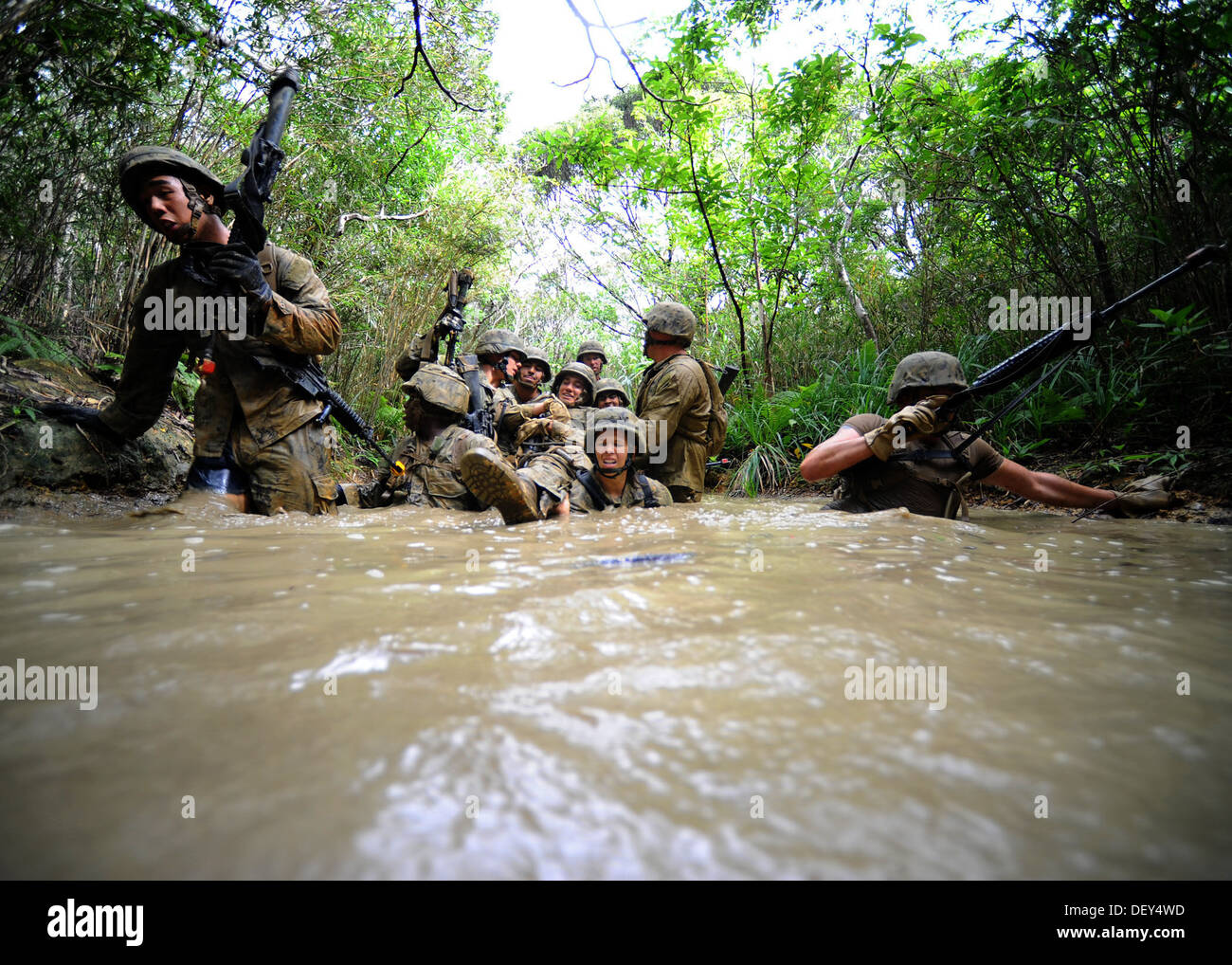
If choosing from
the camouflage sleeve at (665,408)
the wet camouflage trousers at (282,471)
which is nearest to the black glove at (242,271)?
the wet camouflage trousers at (282,471)

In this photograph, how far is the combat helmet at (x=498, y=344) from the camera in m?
6.36

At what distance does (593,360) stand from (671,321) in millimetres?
2911

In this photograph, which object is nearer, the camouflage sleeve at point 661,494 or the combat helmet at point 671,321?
the camouflage sleeve at point 661,494

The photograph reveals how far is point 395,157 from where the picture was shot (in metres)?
6.89

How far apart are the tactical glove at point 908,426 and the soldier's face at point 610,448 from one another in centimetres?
154

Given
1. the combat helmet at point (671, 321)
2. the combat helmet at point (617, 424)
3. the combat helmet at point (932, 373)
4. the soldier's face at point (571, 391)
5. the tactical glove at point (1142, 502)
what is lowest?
the tactical glove at point (1142, 502)

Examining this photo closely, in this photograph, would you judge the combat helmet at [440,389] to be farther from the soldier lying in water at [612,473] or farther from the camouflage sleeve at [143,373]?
the camouflage sleeve at [143,373]

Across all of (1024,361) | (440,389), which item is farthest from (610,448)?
(1024,361)

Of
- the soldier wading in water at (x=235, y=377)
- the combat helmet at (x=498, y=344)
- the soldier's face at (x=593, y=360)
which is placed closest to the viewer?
the soldier wading in water at (x=235, y=377)

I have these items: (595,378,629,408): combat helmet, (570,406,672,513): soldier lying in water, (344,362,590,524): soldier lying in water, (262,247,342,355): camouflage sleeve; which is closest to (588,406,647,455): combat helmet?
(570,406,672,513): soldier lying in water

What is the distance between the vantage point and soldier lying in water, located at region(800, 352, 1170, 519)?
3.28 meters

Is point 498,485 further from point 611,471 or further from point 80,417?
point 80,417

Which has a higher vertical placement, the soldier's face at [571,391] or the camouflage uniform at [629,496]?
the soldier's face at [571,391]
